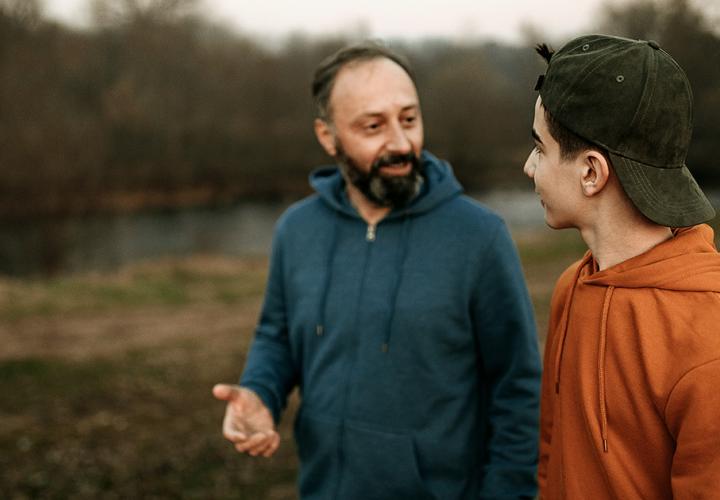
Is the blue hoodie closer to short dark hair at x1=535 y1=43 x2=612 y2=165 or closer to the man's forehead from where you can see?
the man's forehead

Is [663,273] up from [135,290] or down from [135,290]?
up

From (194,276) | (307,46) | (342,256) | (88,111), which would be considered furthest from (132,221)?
(307,46)

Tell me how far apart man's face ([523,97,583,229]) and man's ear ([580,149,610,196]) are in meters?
0.02

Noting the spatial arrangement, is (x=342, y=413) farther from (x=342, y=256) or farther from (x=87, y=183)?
(x=87, y=183)

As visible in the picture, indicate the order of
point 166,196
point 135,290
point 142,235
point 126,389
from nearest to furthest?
point 126,389 < point 135,290 < point 142,235 < point 166,196

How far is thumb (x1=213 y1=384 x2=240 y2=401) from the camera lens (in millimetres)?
2057

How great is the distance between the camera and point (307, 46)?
192ft

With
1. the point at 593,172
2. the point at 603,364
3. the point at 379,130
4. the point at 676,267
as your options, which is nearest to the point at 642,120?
the point at 593,172

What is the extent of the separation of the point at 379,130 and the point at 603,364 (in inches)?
46.4

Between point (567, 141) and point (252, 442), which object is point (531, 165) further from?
point (252, 442)

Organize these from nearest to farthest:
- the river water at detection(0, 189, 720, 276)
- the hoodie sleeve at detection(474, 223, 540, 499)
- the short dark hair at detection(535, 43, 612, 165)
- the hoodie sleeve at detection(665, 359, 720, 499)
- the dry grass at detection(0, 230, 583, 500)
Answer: the hoodie sleeve at detection(665, 359, 720, 499)
the short dark hair at detection(535, 43, 612, 165)
the hoodie sleeve at detection(474, 223, 540, 499)
the dry grass at detection(0, 230, 583, 500)
the river water at detection(0, 189, 720, 276)

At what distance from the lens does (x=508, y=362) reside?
209 cm

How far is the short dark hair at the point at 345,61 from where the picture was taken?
2.37 metres

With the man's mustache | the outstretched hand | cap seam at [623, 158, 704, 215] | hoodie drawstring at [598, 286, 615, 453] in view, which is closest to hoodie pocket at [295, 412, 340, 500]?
the outstretched hand
